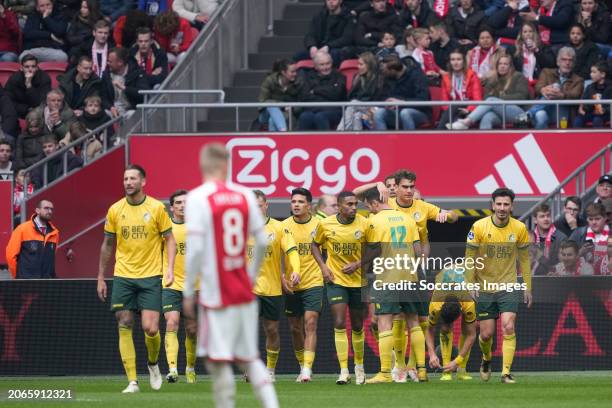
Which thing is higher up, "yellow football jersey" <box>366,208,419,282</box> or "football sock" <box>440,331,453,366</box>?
"yellow football jersey" <box>366,208,419,282</box>

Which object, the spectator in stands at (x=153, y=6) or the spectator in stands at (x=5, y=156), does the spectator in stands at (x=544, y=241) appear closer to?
the spectator in stands at (x=5, y=156)

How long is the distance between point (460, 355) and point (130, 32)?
10388mm

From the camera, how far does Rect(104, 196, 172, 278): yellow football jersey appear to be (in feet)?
51.2

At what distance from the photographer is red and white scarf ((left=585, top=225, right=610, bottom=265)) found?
18.3 metres

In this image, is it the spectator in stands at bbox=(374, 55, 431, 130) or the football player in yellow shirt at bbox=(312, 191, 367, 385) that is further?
the spectator in stands at bbox=(374, 55, 431, 130)

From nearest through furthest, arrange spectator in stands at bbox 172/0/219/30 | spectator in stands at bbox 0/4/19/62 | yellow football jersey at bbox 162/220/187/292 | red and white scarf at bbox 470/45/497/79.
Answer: yellow football jersey at bbox 162/220/187/292
red and white scarf at bbox 470/45/497/79
spectator in stands at bbox 172/0/219/30
spectator in stands at bbox 0/4/19/62

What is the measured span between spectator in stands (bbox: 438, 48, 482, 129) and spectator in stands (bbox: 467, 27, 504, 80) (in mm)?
386

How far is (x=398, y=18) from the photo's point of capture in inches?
960

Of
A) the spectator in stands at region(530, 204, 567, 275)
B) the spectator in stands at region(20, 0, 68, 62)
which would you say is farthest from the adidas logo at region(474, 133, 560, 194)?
the spectator in stands at region(20, 0, 68, 62)

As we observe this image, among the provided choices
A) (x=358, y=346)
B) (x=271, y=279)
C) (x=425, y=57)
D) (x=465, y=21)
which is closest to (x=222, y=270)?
(x=358, y=346)

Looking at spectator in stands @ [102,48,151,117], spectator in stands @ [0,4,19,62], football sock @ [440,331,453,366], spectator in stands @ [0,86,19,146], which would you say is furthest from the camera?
spectator in stands @ [0,4,19,62]

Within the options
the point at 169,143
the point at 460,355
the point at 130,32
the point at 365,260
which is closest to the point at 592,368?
the point at 460,355

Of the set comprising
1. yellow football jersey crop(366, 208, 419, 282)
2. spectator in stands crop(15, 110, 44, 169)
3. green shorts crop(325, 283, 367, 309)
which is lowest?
green shorts crop(325, 283, 367, 309)

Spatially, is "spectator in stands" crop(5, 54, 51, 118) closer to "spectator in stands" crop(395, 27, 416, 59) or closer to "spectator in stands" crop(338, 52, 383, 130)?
"spectator in stands" crop(338, 52, 383, 130)
